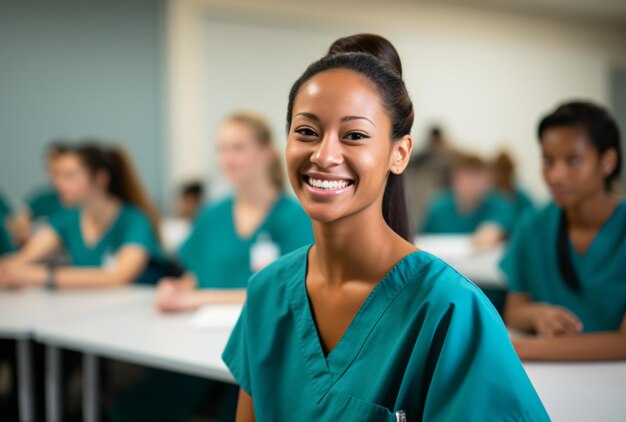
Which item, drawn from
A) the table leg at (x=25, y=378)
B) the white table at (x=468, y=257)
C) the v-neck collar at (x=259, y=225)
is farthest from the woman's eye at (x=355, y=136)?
the table leg at (x=25, y=378)

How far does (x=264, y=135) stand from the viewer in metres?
2.27

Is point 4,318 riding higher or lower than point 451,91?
lower

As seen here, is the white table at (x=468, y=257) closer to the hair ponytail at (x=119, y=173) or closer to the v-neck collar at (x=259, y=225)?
the v-neck collar at (x=259, y=225)

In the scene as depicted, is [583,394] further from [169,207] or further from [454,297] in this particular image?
[169,207]

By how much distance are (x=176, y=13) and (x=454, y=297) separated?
497 centimetres

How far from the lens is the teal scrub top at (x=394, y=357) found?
819 millimetres

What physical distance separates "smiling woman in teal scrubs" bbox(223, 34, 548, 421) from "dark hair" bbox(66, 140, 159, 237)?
5.95 ft

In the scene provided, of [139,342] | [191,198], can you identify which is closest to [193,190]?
[191,198]

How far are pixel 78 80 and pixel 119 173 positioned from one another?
2889 mm

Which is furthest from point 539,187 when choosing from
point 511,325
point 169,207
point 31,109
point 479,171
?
point 511,325

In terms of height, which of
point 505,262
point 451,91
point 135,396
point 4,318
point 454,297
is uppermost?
point 451,91

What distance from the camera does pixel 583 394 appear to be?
121 centimetres

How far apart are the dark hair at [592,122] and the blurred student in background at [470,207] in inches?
84.3

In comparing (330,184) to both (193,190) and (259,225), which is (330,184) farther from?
(193,190)
